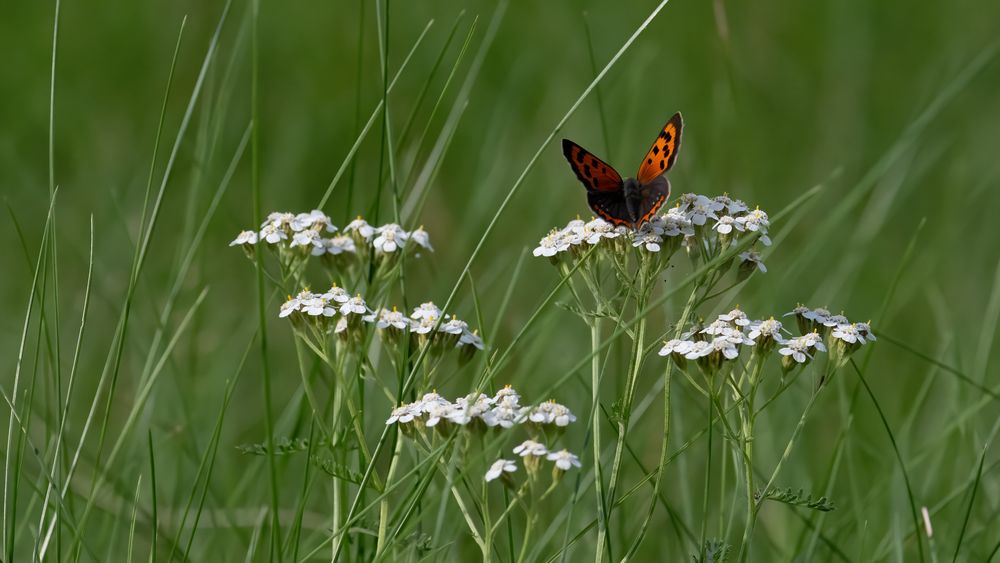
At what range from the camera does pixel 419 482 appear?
3.28 meters

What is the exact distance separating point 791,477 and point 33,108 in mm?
8187

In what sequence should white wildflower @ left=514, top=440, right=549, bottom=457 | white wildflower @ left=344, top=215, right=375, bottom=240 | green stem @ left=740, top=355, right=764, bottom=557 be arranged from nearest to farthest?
1. green stem @ left=740, top=355, right=764, bottom=557
2. white wildflower @ left=514, top=440, right=549, bottom=457
3. white wildflower @ left=344, top=215, right=375, bottom=240

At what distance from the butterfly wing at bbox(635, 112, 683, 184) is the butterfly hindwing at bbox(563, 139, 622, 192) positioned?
10 centimetres

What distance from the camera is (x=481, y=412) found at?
3367mm

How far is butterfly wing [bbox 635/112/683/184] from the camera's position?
391 cm

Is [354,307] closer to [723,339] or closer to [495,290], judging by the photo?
[723,339]

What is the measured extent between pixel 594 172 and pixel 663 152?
0.29 m

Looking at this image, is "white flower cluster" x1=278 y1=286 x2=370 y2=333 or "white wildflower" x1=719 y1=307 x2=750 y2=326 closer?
"white wildflower" x1=719 y1=307 x2=750 y2=326

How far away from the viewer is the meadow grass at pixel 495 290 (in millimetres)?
3566

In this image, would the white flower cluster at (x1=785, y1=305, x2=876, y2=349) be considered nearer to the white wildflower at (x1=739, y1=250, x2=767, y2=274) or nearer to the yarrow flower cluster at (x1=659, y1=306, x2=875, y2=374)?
the yarrow flower cluster at (x1=659, y1=306, x2=875, y2=374)

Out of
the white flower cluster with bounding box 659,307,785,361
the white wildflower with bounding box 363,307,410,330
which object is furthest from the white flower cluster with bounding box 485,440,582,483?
the white wildflower with bounding box 363,307,410,330

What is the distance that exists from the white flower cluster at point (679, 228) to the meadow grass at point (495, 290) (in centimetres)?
2

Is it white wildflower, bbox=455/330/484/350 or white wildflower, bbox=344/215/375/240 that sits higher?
white wildflower, bbox=344/215/375/240

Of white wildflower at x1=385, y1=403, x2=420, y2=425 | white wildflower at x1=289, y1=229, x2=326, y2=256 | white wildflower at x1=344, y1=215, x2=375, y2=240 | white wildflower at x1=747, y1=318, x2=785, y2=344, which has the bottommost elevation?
white wildflower at x1=385, y1=403, x2=420, y2=425
